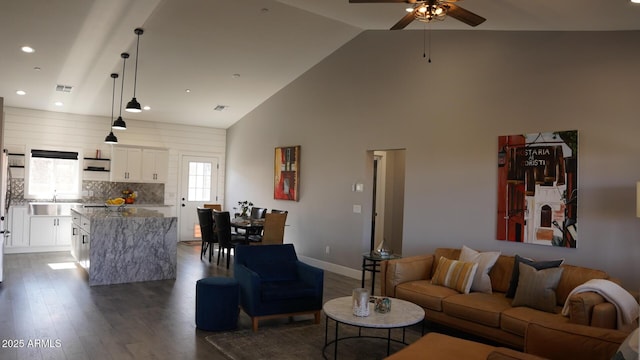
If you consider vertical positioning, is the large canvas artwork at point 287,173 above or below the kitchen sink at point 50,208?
above

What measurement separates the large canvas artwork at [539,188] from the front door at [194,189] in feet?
24.7

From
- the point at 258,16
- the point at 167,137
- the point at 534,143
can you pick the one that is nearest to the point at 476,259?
the point at 534,143

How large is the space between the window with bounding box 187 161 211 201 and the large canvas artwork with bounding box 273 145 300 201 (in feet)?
9.05

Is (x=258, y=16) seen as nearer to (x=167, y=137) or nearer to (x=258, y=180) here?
(x=258, y=180)

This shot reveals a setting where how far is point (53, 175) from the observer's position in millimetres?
9102

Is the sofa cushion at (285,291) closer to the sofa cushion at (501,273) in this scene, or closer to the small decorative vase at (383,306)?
the small decorative vase at (383,306)

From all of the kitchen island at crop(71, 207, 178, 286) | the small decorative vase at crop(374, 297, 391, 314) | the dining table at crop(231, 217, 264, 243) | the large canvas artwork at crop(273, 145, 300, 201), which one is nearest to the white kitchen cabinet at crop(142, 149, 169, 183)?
the large canvas artwork at crop(273, 145, 300, 201)

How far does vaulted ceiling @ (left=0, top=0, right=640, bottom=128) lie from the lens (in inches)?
173

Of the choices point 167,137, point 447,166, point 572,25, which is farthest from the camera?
point 167,137

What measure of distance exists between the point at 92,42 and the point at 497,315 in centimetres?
Answer: 596

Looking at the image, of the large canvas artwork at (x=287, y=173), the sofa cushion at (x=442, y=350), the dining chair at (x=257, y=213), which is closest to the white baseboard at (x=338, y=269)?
the large canvas artwork at (x=287, y=173)

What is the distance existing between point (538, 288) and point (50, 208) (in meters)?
8.57

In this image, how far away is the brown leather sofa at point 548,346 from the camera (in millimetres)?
2527

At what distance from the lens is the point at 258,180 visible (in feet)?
A: 31.3
